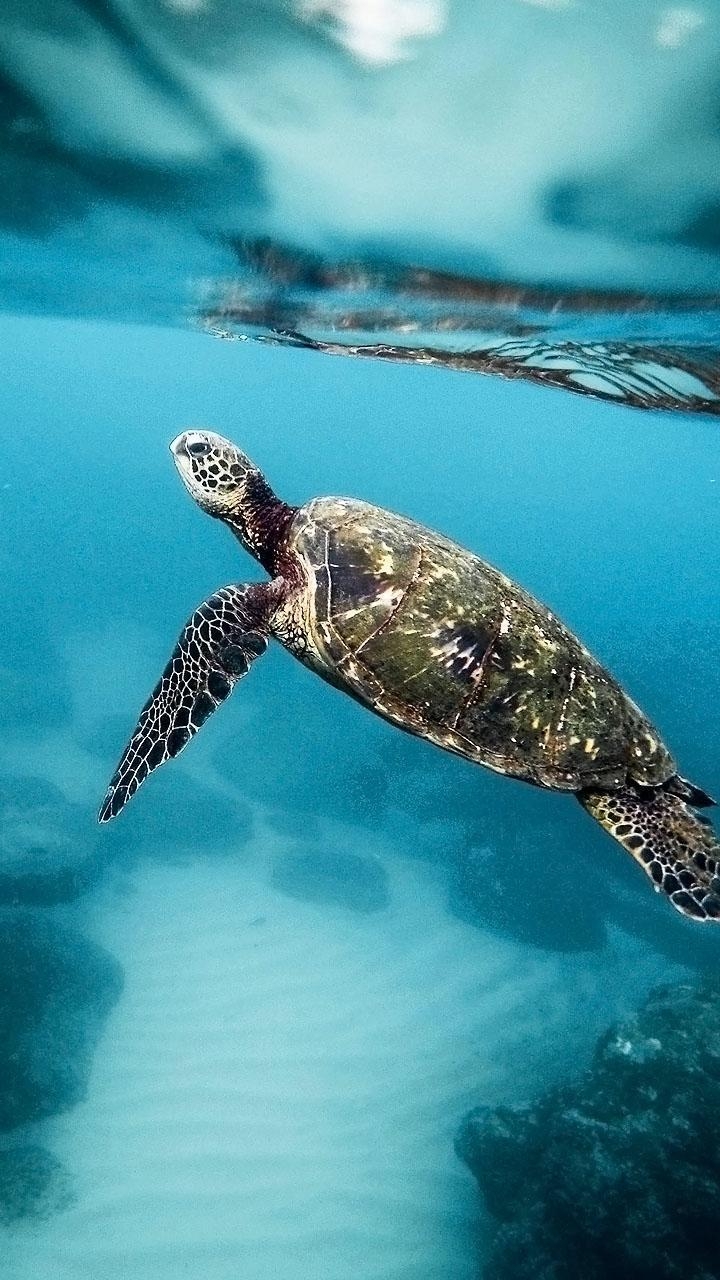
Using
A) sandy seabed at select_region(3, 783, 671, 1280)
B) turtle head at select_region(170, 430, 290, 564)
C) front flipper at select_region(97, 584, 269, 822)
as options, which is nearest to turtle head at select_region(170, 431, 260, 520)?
turtle head at select_region(170, 430, 290, 564)

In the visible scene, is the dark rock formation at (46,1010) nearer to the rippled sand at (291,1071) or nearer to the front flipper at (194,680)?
the rippled sand at (291,1071)

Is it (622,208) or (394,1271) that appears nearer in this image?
(622,208)

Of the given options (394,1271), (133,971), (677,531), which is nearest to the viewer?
(394,1271)

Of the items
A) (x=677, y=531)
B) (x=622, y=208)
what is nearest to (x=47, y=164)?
(x=622, y=208)

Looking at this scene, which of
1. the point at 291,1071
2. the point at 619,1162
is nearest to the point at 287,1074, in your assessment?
the point at 291,1071

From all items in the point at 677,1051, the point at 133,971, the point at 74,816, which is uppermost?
the point at 677,1051

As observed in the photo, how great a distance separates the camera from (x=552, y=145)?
265 inches

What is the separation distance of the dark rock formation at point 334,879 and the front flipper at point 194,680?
1390 cm

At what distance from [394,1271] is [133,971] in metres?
7.15

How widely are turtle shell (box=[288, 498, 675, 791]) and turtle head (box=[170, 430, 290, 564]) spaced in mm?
1029

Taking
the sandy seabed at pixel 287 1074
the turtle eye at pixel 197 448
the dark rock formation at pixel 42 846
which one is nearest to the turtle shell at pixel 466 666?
the turtle eye at pixel 197 448

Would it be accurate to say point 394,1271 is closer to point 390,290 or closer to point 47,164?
point 390,290

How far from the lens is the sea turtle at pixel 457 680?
15.5 feet

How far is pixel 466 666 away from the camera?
15.4ft
